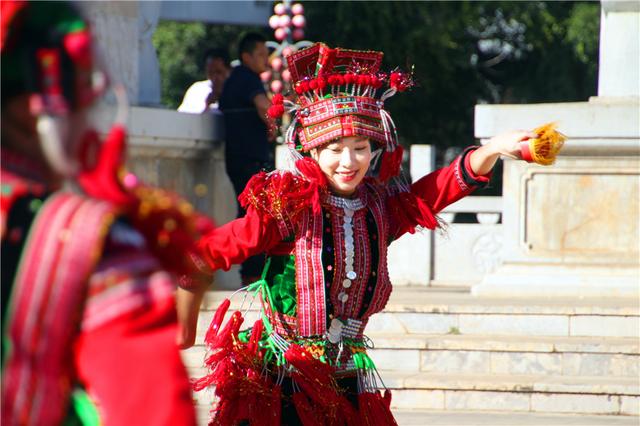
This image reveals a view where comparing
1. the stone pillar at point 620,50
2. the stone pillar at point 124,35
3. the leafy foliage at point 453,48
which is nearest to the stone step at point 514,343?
the stone pillar at point 620,50

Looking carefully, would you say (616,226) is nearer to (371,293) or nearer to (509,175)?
(509,175)

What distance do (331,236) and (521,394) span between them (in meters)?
2.75

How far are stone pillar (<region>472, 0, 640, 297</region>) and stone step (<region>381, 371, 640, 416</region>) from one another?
1715 millimetres

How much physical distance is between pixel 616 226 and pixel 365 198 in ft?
14.8

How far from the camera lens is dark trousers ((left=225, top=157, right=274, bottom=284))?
9.75 metres

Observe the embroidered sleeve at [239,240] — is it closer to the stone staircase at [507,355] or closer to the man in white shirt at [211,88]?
the stone staircase at [507,355]

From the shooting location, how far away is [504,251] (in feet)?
31.7

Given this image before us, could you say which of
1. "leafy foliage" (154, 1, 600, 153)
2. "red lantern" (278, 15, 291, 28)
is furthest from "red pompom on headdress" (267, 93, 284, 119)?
"leafy foliage" (154, 1, 600, 153)

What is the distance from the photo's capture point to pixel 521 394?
7.59m

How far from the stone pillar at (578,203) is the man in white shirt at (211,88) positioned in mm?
2363

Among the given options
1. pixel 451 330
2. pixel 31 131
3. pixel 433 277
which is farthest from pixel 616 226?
pixel 31 131

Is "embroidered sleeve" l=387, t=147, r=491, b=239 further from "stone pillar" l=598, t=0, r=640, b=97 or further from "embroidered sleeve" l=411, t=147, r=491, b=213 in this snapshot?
"stone pillar" l=598, t=0, r=640, b=97

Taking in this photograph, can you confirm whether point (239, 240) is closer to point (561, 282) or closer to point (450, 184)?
point (450, 184)

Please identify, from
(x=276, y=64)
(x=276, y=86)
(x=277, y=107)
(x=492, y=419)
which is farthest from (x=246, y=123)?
(x=276, y=86)
